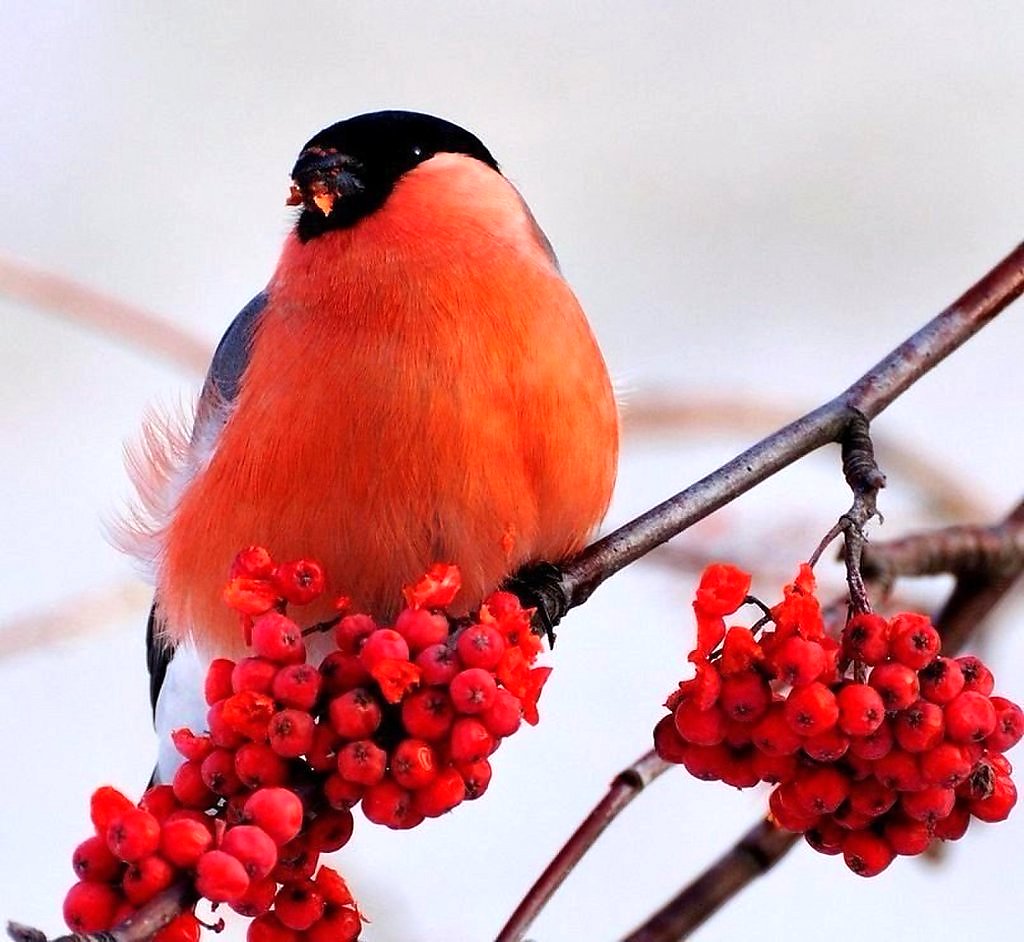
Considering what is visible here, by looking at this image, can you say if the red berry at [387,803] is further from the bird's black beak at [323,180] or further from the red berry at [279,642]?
the bird's black beak at [323,180]

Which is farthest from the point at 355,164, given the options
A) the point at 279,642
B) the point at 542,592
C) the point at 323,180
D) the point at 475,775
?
the point at 475,775

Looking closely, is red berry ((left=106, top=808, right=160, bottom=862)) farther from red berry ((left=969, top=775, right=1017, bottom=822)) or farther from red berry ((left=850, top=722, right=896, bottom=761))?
red berry ((left=969, top=775, right=1017, bottom=822))

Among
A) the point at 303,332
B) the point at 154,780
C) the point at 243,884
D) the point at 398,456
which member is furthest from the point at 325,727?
the point at 154,780

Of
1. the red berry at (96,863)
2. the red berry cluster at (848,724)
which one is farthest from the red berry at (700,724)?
the red berry at (96,863)

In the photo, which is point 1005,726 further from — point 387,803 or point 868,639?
point 387,803

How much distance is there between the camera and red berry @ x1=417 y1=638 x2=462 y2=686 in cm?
160

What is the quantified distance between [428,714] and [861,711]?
0.41 metres

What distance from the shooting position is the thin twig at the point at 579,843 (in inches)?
70.0

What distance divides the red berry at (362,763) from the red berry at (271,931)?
0.16m

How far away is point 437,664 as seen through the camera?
63.0 inches

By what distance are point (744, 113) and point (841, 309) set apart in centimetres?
59

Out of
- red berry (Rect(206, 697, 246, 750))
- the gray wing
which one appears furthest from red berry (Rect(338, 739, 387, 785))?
the gray wing

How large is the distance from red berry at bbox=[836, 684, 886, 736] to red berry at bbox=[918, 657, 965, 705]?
5 cm

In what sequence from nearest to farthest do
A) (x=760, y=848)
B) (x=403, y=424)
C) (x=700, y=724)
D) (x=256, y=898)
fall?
(x=256, y=898), (x=700, y=724), (x=403, y=424), (x=760, y=848)
